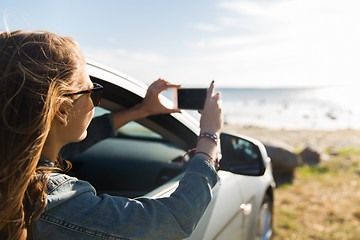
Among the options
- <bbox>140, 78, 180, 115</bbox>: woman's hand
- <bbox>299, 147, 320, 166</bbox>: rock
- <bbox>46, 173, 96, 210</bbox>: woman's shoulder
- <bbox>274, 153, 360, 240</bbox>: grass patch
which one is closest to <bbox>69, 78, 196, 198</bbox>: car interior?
<bbox>140, 78, 180, 115</bbox>: woman's hand

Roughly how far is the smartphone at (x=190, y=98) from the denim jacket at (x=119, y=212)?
0.41 metres

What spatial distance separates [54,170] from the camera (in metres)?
1.07

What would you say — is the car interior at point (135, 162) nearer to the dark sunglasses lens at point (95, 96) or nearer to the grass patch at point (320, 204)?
the dark sunglasses lens at point (95, 96)

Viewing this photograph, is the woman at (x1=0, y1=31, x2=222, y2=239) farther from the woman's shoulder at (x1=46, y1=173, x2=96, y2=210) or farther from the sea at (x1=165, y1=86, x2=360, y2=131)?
the sea at (x1=165, y1=86, x2=360, y2=131)

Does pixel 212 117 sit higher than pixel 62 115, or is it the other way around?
pixel 62 115

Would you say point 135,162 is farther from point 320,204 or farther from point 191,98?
point 320,204

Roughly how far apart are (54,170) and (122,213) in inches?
10.6

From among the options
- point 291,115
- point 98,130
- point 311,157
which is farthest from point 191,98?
point 291,115

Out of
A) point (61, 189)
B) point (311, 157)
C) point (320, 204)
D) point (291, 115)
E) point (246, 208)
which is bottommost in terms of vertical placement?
point (291, 115)

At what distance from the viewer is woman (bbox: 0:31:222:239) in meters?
0.92

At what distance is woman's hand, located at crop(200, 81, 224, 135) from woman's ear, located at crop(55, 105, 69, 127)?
1.72 ft

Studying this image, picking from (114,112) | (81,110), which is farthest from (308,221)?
(81,110)

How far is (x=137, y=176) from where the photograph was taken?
2.43 meters

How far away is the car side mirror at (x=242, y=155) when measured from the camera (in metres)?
1.79
